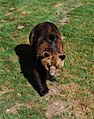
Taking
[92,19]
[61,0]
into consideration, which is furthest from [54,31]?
[61,0]

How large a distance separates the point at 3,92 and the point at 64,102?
4.79 feet

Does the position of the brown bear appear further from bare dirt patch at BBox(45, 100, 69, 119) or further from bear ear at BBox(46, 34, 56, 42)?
bare dirt patch at BBox(45, 100, 69, 119)

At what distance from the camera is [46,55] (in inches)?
293

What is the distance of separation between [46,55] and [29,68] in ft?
5.24

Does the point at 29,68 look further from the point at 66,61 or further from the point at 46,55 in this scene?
the point at 46,55

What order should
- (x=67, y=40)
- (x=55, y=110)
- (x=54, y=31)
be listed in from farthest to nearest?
(x=67, y=40) < (x=54, y=31) < (x=55, y=110)

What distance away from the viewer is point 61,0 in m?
13.0

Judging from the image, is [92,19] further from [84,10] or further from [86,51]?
[86,51]

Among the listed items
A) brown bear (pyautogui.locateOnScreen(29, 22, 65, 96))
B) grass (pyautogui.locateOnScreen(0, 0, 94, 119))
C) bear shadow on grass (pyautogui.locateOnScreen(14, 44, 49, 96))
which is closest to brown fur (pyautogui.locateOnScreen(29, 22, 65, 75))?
brown bear (pyautogui.locateOnScreen(29, 22, 65, 96))

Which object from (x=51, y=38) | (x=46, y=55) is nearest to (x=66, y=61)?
(x=51, y=38)

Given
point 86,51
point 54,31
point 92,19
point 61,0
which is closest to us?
point 54,31

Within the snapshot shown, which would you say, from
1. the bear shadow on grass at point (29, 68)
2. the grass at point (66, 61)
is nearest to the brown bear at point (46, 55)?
the bear shadow on grass at point (29, 68)

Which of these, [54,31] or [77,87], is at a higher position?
[54,31]

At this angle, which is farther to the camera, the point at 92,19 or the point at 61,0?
the point at 61,0
